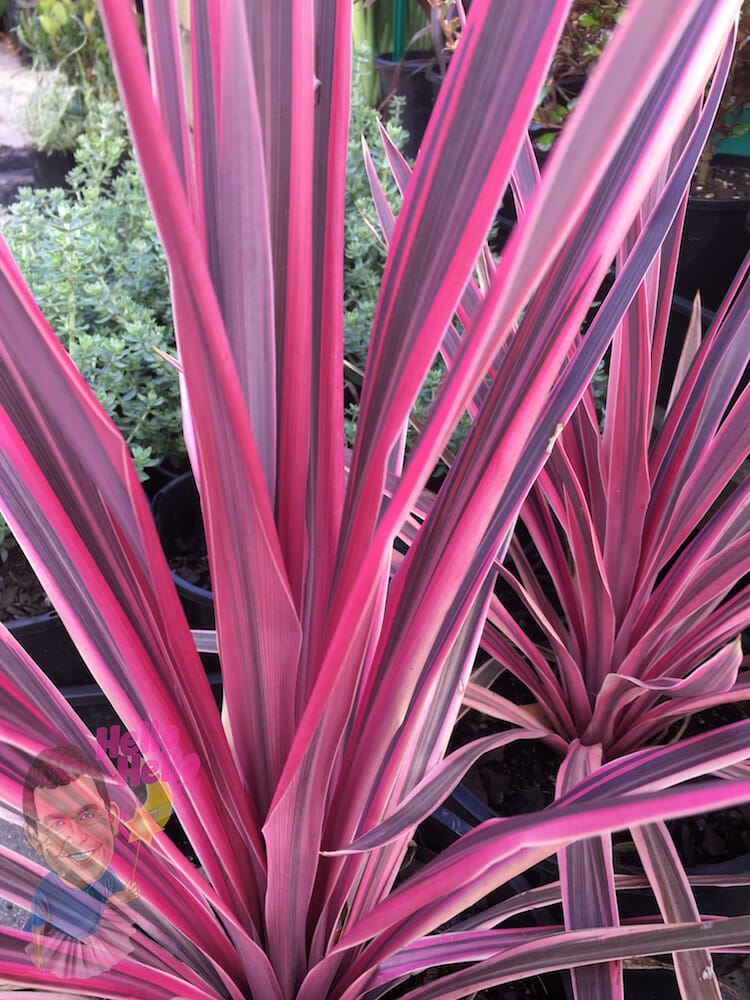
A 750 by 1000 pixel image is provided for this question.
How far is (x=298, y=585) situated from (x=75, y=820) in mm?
170

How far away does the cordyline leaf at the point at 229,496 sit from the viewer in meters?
0.24

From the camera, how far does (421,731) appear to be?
0.48 m

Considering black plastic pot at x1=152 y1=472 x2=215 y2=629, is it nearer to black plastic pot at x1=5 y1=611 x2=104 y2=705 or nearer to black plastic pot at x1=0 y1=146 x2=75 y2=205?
black plastic pot at x1=5 y1=611 x2=104 y2=705

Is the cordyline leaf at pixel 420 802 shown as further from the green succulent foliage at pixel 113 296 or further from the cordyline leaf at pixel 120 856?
the green succulent foliage at pixel 113 296

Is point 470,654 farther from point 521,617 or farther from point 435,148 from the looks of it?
point 521,617

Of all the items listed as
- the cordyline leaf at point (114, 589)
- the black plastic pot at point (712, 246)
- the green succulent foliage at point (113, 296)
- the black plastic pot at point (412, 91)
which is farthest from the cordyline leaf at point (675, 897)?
the black plastic pot at point (412, 91)


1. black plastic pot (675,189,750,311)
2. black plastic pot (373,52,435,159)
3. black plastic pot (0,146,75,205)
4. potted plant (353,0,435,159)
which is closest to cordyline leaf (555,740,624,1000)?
black plastic pot (675,189,750,311)

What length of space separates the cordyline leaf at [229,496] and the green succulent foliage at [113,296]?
0.65 m

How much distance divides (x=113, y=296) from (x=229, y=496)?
94cm

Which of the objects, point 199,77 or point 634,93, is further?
point 199,77

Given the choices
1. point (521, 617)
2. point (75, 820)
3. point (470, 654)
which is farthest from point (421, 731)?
point (521, 617)

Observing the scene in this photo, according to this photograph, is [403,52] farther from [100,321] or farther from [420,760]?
[420,760]

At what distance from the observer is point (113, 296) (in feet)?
3.84

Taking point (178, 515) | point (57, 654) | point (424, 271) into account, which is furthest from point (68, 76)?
point (424, 271)
